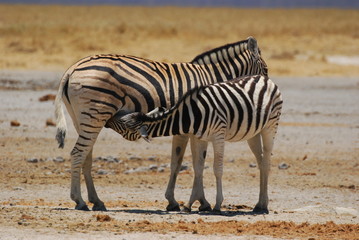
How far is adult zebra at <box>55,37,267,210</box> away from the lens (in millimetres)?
10305

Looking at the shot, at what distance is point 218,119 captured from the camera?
10.4 m

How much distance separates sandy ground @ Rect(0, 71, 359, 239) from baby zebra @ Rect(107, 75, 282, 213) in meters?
0.72

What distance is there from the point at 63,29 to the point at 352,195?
35.2 meters

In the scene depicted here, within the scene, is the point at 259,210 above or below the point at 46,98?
below

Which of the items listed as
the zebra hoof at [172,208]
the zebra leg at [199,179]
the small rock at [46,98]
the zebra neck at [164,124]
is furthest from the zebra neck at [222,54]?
the small rock at [46,98]

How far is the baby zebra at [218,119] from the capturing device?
1026 cm

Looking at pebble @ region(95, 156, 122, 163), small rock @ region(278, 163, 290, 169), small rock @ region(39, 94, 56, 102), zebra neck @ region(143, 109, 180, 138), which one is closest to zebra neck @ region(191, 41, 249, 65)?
zebra neck @ region(143, 109, 180, 138)

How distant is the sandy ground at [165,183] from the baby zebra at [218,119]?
723mm

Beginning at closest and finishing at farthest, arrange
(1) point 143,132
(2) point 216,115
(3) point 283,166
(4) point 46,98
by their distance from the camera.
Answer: (1) point 143,132
(2) point 216,115
(3) point 283,166
(4) point 46,98

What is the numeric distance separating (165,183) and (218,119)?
319cm

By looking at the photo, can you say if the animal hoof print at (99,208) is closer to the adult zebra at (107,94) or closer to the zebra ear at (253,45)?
the adult zebra at (107,94)

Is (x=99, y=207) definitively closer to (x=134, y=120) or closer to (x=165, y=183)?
(x=134, y=120)

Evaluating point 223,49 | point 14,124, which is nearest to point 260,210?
point 223,49

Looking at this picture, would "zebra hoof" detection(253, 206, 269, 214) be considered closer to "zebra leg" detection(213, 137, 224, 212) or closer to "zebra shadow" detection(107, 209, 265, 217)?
"zebra shadow" detection(107, 209, 265, 217)
